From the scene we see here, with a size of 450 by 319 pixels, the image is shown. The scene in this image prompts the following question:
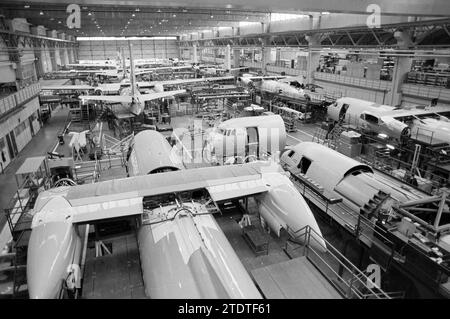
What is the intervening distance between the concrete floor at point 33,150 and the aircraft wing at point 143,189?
10.5 meters

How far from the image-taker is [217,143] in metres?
22.6

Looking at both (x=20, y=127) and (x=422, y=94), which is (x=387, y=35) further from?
(x=20, y=127)

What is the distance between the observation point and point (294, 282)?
8812 millimetres

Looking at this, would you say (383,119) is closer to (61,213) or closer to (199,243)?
(199,243)

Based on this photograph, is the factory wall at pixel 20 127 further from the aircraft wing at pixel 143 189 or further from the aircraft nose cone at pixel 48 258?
the aircraft nose cone at pixel 48 258

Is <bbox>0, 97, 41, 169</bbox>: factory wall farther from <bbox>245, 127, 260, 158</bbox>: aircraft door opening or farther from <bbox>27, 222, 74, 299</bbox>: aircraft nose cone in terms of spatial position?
<bbox>27, 222, 74, 299</bbox>: aircraft nose cone

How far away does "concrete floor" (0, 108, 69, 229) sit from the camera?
73.1ft

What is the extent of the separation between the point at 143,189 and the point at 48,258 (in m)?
4.01

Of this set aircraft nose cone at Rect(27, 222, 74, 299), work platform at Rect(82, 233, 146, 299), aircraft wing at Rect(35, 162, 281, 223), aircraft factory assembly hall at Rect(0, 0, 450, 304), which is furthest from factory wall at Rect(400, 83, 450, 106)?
aircraft nose cone at Rect(27, 222, 74, 299)

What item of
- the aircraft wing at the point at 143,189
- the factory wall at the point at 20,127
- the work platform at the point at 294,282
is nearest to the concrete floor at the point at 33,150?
the factory wall at the point at 20,127

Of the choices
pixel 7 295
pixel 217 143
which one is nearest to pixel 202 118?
pixel 217 143

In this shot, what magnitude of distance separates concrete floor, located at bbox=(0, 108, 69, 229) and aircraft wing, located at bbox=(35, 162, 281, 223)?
34.6ft
